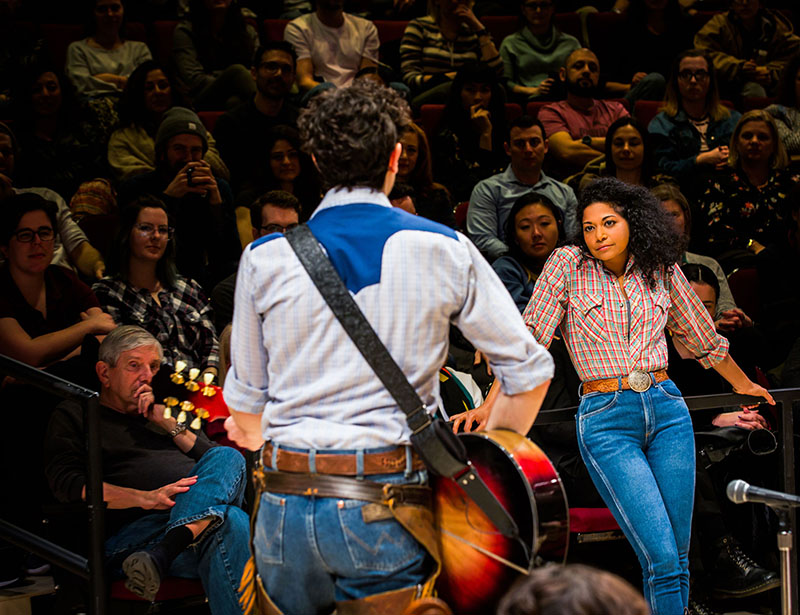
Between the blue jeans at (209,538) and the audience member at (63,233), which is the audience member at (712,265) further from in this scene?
the audience member at (63,233)

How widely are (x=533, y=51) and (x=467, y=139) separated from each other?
1.38 m

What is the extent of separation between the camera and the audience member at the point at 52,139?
212 inches

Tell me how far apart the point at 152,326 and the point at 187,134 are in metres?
1.26

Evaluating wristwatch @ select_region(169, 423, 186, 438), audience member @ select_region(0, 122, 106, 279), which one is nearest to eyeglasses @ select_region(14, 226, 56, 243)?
audience member @ select_region(0, 122, 106, 279)

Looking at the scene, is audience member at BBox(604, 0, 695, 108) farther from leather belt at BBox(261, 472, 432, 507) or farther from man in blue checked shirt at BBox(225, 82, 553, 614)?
leather belt at BBox(261, 472, 432, 507)

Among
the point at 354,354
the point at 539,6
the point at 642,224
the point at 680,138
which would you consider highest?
the point at 539,6

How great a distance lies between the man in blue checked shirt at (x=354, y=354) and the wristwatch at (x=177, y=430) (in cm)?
172

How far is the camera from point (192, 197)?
4.84m

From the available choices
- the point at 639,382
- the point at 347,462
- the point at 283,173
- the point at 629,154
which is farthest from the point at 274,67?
the point at 347,462

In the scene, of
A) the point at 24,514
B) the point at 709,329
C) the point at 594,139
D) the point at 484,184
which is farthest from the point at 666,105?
the point at 24,514

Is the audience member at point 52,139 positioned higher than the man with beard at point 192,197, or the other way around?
the audience member at point 52,139

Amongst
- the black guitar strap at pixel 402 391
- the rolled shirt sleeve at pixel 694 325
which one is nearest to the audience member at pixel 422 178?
the rolled shirt sleeve at pixel 694 325

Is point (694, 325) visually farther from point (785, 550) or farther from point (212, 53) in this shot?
point (212, 53)

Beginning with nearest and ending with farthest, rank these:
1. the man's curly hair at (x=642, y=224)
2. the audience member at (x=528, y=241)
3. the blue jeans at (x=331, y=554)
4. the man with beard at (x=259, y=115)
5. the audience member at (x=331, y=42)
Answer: the blue jeans at (x=331, y=554) < the man's curly hair at (x=642, y=224) < the audience member at (x=528, y=241) < the man with beard at (x=259, y=115) < the audience member at (x=331, y=42)
